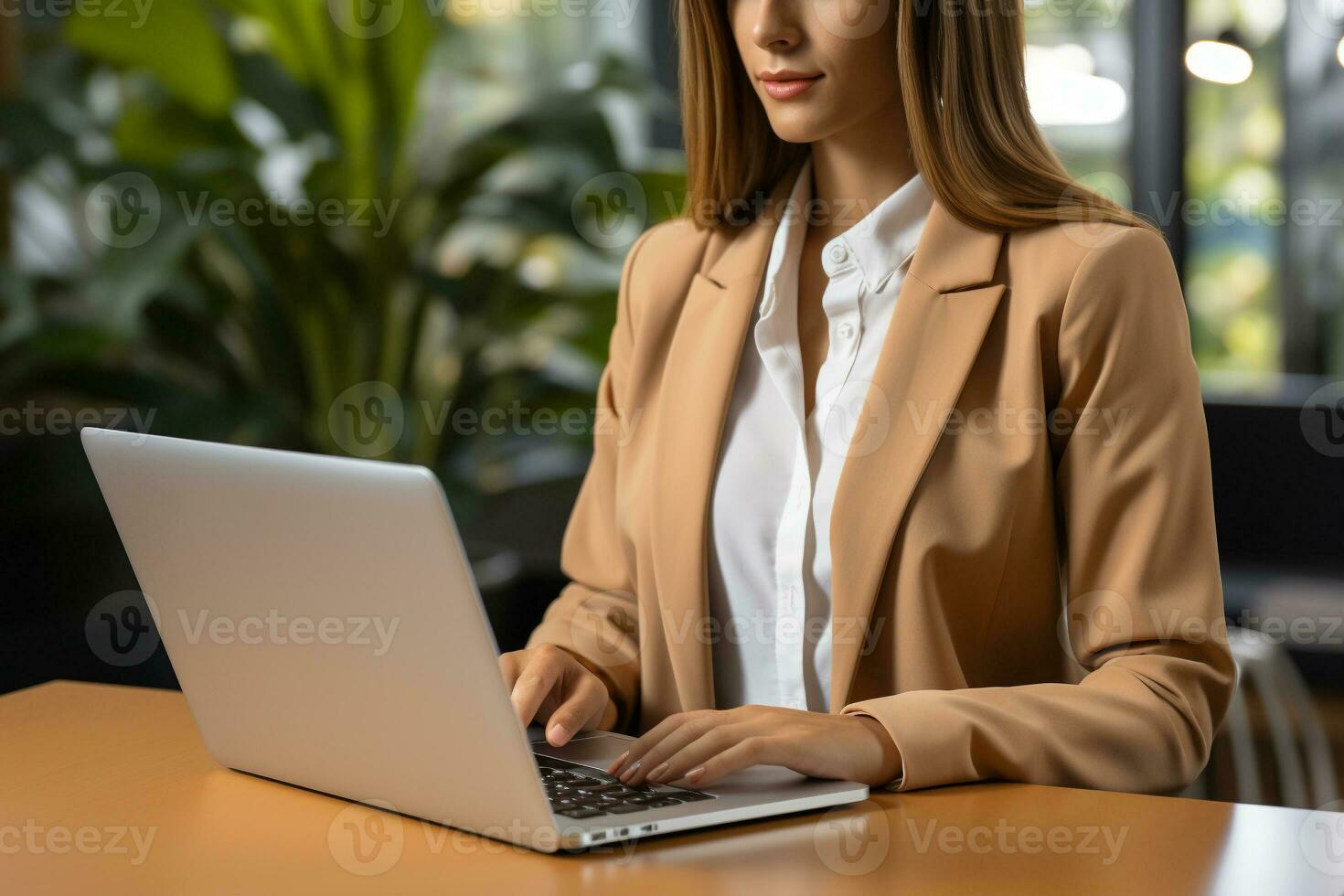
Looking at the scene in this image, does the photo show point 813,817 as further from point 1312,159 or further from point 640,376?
point 1312,159

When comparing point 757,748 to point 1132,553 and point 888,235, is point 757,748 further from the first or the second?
point 888,235

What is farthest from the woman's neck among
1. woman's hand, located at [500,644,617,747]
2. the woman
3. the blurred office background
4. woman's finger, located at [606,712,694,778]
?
the blurred office background

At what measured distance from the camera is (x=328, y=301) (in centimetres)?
303

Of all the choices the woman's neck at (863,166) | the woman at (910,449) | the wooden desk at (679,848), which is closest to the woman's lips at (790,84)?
the woman at (910,449)

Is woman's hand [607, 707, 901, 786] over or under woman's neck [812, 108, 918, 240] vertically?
under

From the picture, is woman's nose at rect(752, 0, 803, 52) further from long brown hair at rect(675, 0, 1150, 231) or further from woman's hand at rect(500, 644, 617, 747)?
woman's hand at rect(500, 644, 617, 747)

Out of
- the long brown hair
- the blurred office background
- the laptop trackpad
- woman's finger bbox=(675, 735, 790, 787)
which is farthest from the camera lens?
the blurred office background

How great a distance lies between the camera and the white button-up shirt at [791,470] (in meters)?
1.32

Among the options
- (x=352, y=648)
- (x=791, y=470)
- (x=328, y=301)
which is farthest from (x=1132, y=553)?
(x=328, y=301)

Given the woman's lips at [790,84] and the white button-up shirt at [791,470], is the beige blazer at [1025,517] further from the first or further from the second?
the woman's lips at [790,84]

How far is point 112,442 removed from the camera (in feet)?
3.19

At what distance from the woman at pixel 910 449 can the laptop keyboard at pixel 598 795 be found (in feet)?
0.35

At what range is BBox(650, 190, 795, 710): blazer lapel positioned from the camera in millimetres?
1343

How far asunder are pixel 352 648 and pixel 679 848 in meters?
0.23
